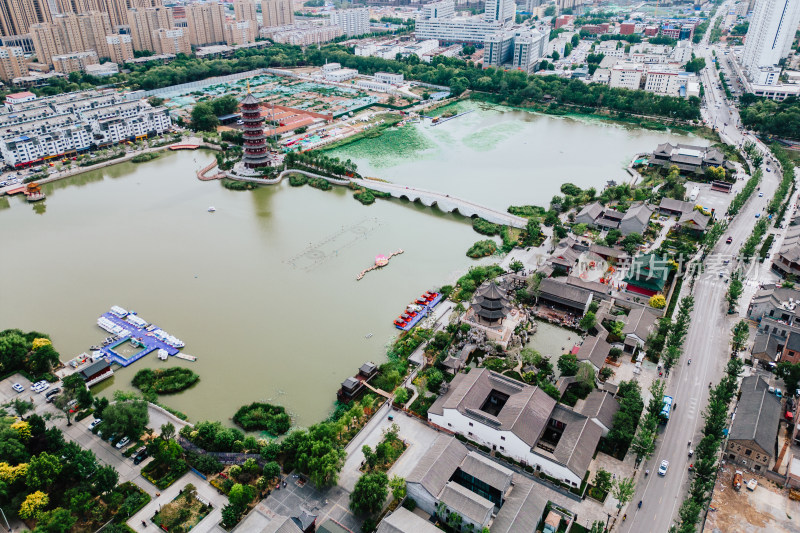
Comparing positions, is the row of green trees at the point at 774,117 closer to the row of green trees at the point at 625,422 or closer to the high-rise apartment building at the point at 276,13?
the row of green trees at the point at 625,422

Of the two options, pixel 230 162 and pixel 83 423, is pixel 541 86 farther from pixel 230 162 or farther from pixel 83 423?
pixel 83 423

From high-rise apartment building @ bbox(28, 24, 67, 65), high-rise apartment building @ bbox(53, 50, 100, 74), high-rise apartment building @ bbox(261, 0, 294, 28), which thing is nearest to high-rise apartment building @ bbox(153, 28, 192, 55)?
high-rise apartment building @ bbox(53, 50, 100, 74)

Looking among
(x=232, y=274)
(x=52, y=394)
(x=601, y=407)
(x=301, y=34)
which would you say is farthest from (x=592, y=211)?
(x=301, y=34)

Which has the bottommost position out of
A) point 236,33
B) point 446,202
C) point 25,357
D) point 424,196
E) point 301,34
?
point 25,357

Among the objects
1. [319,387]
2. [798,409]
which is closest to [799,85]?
[798,409]

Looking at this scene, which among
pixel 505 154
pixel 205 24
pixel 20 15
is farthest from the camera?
pixel 205 24

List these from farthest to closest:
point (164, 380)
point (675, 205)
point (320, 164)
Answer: point (320, 164) → point (675, 205) → point (164, 380)

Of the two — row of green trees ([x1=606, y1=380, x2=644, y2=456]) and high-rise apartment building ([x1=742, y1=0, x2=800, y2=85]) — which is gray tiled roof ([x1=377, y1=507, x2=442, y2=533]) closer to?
row of green trees ([x1=606, y1=380, x2=644, y2=456])

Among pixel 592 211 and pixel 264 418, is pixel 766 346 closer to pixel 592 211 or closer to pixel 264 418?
pixel 592 211
